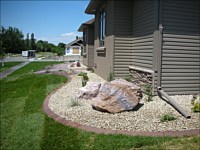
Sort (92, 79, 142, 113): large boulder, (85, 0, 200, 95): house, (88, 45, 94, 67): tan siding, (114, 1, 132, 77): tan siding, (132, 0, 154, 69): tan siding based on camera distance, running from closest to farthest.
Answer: (92, 79, 142, 113): large boulder < (85, 0, 200, 95): house < (132, 0, 154, 69): tan siding < (114, 1, 132, 77): tan siding < (88, 45, 94, 67): tan siding

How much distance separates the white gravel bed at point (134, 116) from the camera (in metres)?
3.99

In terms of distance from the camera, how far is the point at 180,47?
247 inches

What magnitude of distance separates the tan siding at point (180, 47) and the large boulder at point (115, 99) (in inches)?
70.5

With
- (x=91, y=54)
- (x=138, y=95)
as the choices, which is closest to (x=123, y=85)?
(x=138, y=95)

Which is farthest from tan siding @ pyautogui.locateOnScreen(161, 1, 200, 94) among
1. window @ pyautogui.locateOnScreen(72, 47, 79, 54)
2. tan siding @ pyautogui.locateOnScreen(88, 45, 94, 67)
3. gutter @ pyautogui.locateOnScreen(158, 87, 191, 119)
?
window @ pyautogui.locateOnScreen(72, 47, 79, 54)

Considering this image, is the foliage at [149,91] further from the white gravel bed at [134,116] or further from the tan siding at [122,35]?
the tan siding at [122,35]

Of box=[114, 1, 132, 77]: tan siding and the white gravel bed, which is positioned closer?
the white gravel bed

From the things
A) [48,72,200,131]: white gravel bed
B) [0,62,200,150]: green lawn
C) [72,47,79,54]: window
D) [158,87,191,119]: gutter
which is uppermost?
[72,47,79,54]: window

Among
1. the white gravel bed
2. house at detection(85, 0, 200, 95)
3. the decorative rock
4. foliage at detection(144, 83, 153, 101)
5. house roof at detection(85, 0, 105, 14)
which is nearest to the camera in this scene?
the white gravel bed

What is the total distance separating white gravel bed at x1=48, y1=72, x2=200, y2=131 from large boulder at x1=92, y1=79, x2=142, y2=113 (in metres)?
0.14

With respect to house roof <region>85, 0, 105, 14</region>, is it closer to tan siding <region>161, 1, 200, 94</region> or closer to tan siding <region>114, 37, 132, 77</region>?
tan siding <region>114, 37, 132, 77</region>

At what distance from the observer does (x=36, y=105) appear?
5840mm

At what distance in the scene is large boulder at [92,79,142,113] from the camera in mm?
4816

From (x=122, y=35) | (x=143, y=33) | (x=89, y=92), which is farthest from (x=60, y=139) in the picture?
(x=122, y=35)
